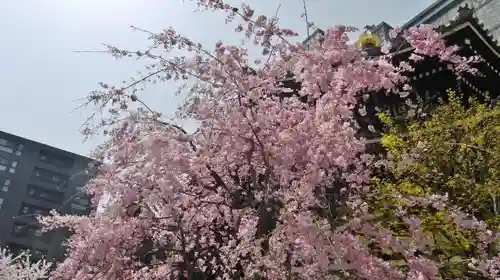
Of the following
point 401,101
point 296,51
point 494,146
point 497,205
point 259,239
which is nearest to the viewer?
point 259,239

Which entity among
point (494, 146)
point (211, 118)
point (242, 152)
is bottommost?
point (242, 152)

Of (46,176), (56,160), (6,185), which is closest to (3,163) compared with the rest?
(6,185)

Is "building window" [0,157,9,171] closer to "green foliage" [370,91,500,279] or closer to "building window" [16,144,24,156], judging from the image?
"building window" [16,144,24,156]

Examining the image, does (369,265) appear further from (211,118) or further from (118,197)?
(118,197)

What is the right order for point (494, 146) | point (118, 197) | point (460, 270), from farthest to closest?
point (494, 146) < point (460, 270) < point (118, 197)

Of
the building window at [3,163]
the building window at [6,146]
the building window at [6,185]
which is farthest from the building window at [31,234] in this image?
the building window at [6,146]

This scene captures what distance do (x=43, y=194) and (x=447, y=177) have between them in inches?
2221

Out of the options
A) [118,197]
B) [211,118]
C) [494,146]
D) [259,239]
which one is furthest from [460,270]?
[118,197]

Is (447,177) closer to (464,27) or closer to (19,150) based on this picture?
(464,27)

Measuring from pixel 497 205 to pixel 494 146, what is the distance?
1.31 metres

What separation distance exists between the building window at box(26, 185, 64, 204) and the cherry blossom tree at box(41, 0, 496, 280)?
54652 millimetres

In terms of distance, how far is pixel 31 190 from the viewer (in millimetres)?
54688

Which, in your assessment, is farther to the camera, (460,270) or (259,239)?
(460,270)

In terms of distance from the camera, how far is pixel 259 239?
4.91 metres
